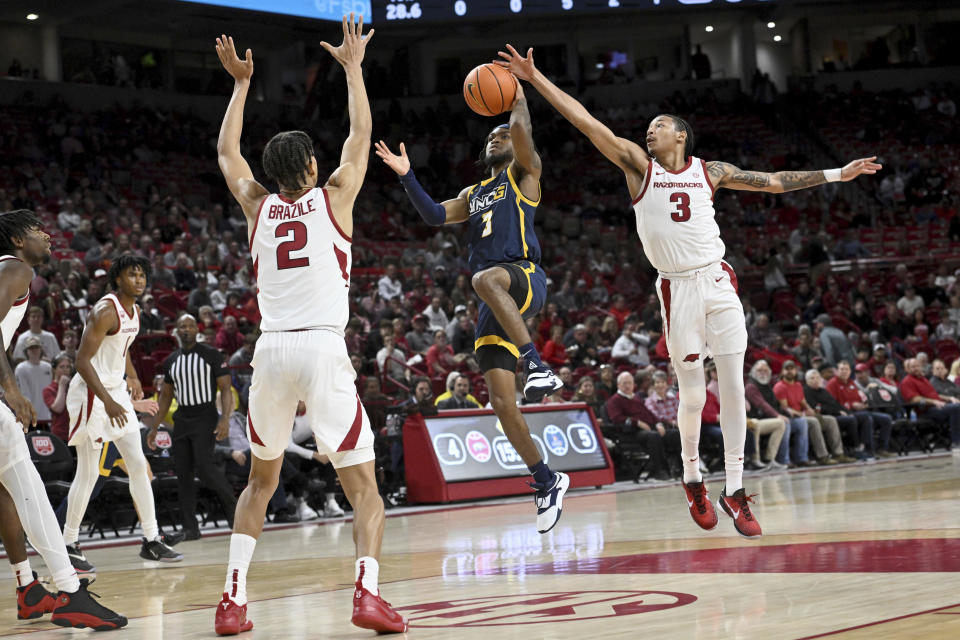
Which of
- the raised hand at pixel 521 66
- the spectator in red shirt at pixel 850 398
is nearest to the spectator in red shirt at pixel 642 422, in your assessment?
the spectator in red shirt at pixel 850 398

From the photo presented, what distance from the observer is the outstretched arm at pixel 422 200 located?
5953 mm

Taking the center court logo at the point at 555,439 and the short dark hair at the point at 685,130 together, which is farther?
the center court logo at the point at 555,439

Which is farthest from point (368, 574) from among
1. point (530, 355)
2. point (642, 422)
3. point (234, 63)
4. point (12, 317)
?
point (642, 422)

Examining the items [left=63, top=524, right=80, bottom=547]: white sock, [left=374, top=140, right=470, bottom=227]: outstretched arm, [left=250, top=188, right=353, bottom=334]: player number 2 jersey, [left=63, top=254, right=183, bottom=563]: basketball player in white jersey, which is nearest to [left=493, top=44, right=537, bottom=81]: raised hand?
[left=374, top=140, right=470, bottom=227]: outstretched arm

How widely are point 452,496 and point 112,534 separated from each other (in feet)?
11.4

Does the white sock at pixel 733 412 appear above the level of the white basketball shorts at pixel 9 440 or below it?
below

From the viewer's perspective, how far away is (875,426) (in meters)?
16.8

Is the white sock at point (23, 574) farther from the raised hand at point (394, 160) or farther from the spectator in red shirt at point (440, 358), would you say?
the spectator in red shirt at point (440, 358)

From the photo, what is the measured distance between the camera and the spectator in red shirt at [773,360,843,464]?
15.6 m

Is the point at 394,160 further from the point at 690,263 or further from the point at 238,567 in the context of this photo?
the point at 238,567

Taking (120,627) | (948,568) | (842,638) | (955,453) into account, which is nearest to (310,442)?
(120,627)

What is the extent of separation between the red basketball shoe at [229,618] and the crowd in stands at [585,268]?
7241 millimetres

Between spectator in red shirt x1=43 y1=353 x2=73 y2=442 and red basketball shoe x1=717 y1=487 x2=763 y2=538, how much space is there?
22.4 ft

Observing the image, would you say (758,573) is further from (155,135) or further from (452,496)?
(155,135)
